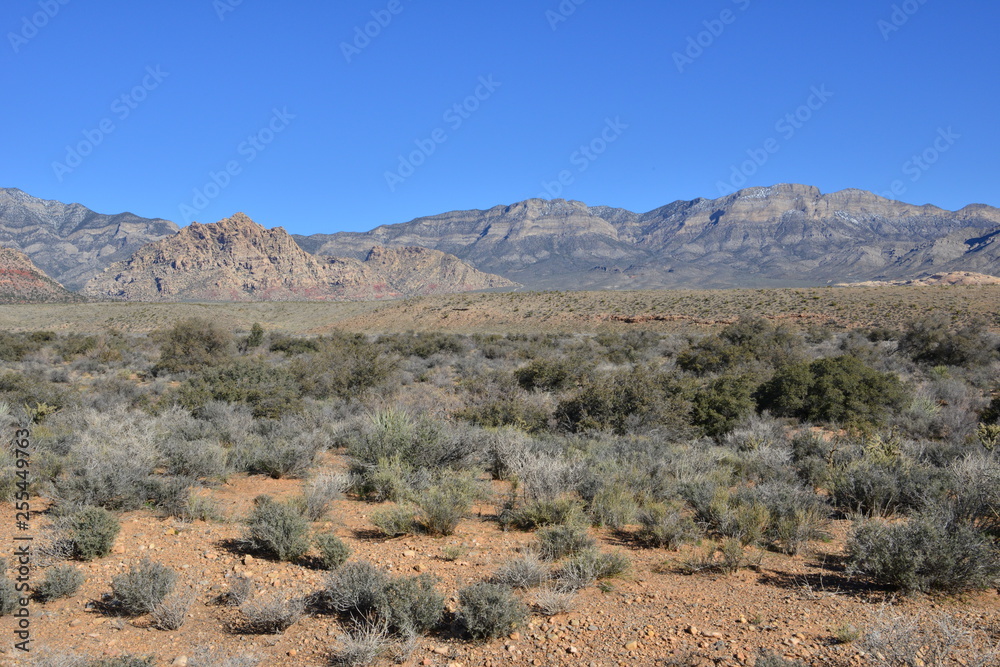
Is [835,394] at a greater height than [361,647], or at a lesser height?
greater

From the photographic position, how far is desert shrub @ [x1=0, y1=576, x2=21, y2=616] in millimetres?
4590

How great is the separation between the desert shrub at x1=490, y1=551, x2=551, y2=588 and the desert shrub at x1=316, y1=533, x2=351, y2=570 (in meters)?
1.52

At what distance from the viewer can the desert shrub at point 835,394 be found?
40.7 feet

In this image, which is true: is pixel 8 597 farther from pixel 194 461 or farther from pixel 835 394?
pixel 835 394

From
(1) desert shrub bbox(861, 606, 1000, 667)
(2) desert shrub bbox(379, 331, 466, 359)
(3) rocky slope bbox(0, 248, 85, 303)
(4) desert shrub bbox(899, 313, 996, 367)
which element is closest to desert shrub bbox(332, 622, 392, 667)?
(1) desert shrub bbox(861, 606, 1000, 667)

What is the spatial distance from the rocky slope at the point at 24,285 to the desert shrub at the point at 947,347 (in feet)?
354

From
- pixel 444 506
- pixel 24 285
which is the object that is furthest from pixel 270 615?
pixel 24 285

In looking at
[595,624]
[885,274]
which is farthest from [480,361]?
[885,274]

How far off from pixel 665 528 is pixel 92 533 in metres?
5.80

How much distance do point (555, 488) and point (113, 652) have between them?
182 inches

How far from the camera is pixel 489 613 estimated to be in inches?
171

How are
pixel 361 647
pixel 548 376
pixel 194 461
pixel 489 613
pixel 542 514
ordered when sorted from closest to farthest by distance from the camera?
pixel 361 647
pixel 489 613
pixel 542 514
pixel 194 461
pixel 548 376

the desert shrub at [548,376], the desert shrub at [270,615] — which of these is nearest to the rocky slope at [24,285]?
the desert shrub at [548,376]

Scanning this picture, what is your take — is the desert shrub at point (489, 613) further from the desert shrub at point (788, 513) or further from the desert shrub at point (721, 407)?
the desert shrub at point (721, 407)
